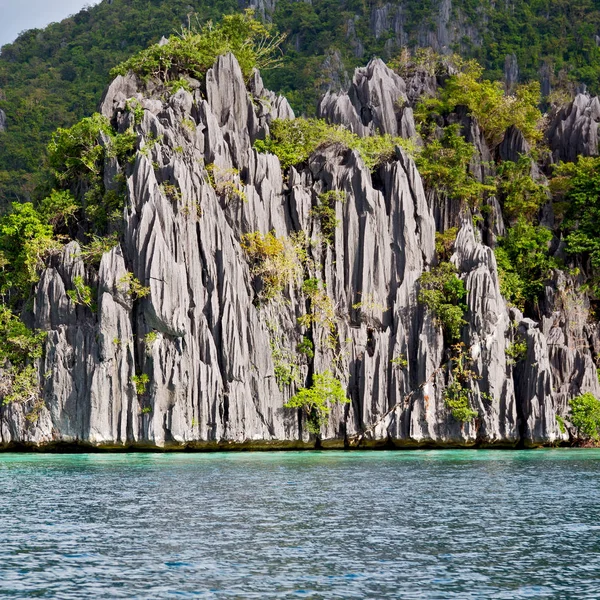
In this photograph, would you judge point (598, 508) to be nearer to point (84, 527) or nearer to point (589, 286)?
point (84, 527)

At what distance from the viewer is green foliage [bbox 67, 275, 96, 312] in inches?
1855

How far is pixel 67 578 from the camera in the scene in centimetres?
1534

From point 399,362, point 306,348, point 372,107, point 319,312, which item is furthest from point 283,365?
point 372,107

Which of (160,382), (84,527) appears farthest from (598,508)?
(160,382)

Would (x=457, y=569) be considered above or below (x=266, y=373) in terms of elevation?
below

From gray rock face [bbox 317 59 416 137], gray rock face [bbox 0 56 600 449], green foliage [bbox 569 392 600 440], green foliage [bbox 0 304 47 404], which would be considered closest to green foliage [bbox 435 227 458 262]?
gray rock face [bbox 0 56 600 449]

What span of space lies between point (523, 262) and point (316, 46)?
52.2m

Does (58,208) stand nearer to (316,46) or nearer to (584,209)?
(584,209)

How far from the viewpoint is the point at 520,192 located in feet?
197

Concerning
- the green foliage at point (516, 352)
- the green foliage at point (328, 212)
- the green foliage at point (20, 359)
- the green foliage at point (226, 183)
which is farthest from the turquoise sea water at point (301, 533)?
the green foliage at point (328, 212)

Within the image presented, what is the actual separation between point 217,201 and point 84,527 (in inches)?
1227

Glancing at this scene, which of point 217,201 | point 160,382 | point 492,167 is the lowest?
point 160,382

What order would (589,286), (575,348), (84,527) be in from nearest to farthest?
1. (84,527)
2. (575,348)
3. (589,286)

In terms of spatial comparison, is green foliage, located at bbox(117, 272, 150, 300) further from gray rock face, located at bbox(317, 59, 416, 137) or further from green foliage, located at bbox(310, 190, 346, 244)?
gray rock face, located at bbox(317, 59, 416, 137)
